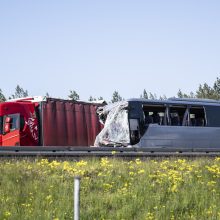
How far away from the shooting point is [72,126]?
23.1m

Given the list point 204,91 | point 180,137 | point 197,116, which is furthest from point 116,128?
point 204,91

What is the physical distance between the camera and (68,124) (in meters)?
22.9

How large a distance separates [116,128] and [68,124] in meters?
4.00

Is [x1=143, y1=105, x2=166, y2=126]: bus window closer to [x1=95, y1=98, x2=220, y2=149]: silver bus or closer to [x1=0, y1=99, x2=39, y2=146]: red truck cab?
[x1=95, y1=98, x2=220, y2=149]: silver bus

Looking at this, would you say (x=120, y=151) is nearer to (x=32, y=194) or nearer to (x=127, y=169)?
(x=127, y=169)

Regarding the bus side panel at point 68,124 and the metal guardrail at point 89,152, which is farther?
the bus side panel at point 68,124

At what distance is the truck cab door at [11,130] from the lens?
2082 cm

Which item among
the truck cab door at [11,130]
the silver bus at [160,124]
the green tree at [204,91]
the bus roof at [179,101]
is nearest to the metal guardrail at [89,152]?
the silver bus at [160,124]

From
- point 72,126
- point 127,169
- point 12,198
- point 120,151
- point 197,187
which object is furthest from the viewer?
point 72,126

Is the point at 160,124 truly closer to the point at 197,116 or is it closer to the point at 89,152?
the point at 197,116

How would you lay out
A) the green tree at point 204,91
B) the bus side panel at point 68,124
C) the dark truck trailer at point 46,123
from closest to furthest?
the dark truck trailer at point 46,123, the bus side panel at point 68,124, the green tree at point 204,91

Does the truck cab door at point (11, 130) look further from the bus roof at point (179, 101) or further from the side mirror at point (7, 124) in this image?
the bus roof at point (179, 101)

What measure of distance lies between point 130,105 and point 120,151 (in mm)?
2924

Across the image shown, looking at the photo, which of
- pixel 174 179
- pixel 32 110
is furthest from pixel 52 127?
pixel 174 179
